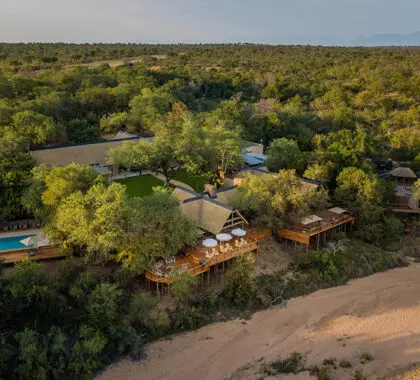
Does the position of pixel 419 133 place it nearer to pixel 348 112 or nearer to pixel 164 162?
pixel 348 112

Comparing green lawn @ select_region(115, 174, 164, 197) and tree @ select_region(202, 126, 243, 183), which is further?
tree @ select_region(202, 126, 243, 183)

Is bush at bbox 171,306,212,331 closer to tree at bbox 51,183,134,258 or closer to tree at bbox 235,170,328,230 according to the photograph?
tree at bbox 51,183,134,258

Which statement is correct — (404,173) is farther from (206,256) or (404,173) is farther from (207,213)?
(206,256)

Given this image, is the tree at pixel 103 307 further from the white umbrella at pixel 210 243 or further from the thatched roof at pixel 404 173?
the thatched roof at pixel 404 173

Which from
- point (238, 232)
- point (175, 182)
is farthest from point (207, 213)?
point (175, 182)

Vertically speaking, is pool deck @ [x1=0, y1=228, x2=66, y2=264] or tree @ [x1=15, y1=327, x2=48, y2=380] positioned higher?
pool deck @ [x1=0, y1=228, x2=66, y2=264]

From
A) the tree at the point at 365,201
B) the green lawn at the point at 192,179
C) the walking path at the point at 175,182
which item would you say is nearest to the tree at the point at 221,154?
the green lawn at the point at 192,179

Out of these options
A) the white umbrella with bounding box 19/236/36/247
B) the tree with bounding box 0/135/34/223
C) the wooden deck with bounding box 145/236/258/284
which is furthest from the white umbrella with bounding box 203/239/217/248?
the tree with bounding box 0/135/34/223

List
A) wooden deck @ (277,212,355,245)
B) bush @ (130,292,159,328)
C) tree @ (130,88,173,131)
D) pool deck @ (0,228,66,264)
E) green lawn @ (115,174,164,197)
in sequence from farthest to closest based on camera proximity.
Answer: tree @ (130,88,173,131)
green lawn @ (115,174,164,197)
wooden deck @ (277,212,355,245)
pool deck @ (0,228,66,264)
bush @ (130,292,159,328)
